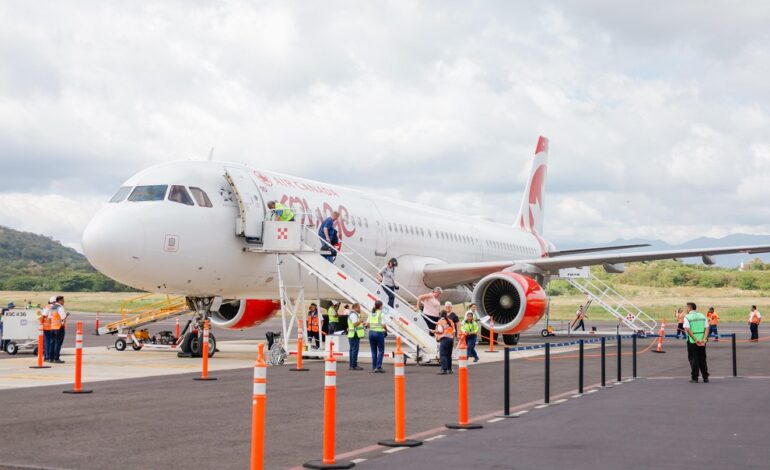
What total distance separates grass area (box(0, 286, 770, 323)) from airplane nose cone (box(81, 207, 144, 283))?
4142 centimetres

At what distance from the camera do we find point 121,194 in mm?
19953

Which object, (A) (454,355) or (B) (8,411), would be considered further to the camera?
(A) (454,355)

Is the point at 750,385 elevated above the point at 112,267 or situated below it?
below

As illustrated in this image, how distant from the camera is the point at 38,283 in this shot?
109812 millimetres

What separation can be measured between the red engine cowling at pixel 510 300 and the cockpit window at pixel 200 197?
835 cm

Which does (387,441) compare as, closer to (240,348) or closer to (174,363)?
(174,363)

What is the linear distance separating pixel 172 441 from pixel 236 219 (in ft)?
37.1

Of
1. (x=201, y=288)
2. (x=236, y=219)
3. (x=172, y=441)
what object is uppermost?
(x=236, y=219)

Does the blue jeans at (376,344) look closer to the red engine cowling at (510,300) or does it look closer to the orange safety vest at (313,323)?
the red engine cowling at (510,300)

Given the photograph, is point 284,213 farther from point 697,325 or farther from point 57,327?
point 697,325

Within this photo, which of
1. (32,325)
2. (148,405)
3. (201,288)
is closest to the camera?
(148,405)

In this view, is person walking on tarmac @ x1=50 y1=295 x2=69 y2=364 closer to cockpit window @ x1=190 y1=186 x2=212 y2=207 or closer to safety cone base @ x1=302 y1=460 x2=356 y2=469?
cockpit window @ x1=190 y1=186 x2=212 y2=207

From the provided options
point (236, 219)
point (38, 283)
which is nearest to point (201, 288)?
point (236, 219)


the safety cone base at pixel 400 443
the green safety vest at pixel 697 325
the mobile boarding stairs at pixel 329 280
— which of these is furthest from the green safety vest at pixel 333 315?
the safety cone base at pixel 400 443
